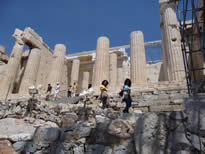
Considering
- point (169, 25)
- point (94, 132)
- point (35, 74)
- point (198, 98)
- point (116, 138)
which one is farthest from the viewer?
point (35, 74)

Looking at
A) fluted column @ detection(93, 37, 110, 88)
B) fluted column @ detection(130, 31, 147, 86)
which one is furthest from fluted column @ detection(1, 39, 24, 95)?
fluted column @ detection(130, 31, 147, 86)

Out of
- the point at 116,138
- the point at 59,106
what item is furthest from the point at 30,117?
the point at 116,138

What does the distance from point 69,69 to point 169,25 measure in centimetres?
1834

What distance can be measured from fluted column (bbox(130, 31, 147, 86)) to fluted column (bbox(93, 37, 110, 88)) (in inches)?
105

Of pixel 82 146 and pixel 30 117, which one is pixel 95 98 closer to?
pixel 30 117

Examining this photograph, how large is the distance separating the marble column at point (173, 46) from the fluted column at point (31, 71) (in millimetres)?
15372

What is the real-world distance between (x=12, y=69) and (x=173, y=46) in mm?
18740

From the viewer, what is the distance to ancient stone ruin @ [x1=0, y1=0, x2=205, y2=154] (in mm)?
2885

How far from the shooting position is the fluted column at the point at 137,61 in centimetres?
1273

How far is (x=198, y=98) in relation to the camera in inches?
122

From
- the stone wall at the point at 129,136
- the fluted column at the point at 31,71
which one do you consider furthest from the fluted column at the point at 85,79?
the stone wall at the point at 129,136

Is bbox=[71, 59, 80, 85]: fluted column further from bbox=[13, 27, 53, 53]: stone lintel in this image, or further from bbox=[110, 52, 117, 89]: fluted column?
bbox=[110, 52, 117, 89]: fluted column

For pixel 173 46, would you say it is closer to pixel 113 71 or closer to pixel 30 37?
pixel 113 71

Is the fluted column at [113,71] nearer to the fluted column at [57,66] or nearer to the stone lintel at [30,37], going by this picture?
the fluted column at [57,66]
